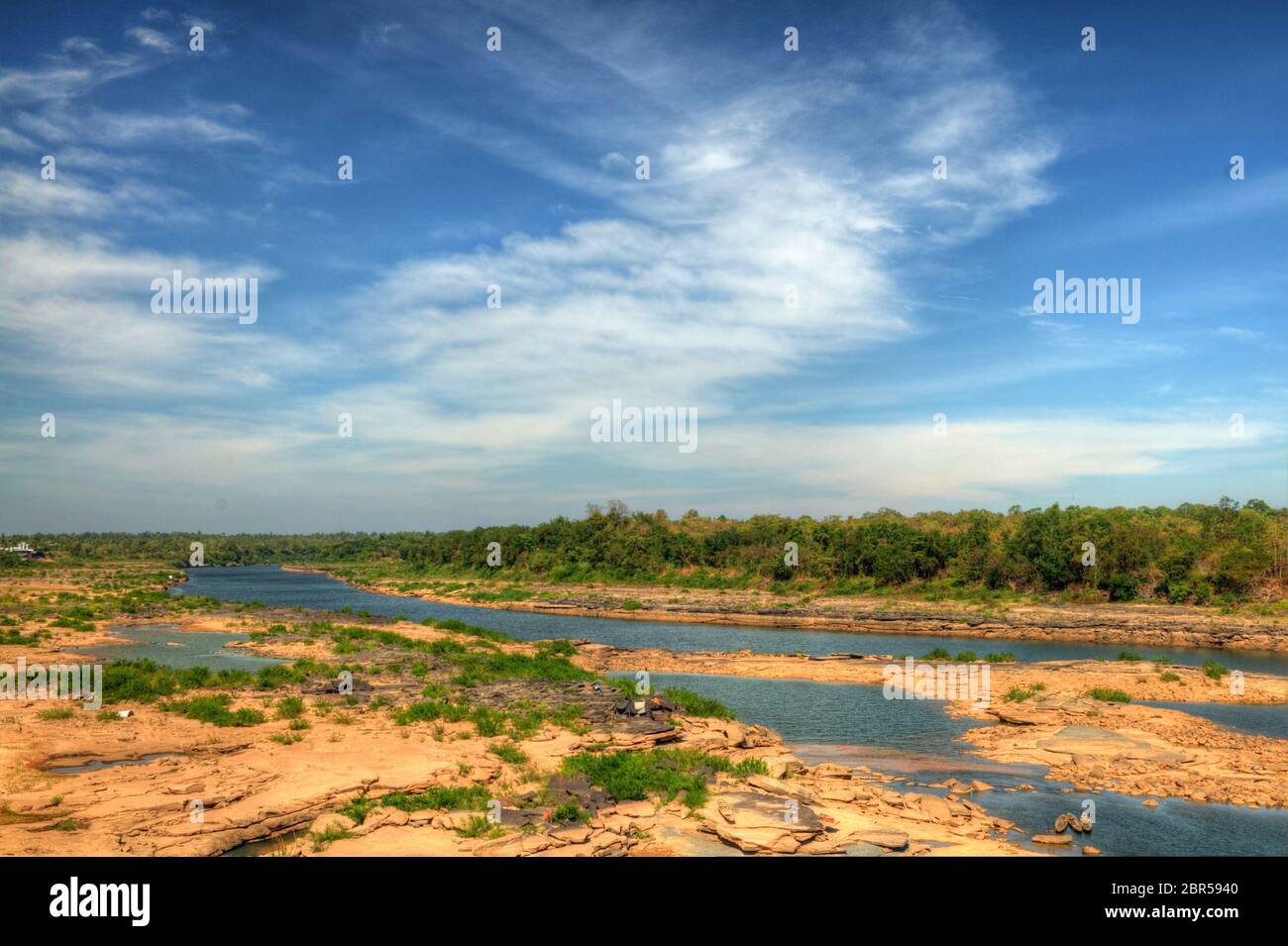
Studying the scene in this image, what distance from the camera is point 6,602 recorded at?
2375 inches

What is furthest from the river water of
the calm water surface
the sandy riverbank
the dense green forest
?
the dense green forest

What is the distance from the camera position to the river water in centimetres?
1728

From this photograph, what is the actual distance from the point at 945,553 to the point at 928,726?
54924mm

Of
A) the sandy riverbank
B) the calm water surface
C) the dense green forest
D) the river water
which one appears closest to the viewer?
the river water

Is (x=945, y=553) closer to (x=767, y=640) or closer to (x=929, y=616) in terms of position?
(x=929, y=616)

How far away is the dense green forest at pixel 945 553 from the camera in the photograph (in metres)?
65.3

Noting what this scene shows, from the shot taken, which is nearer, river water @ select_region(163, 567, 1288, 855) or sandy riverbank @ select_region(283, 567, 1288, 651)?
river water @ select_region(163, 567, 1288, 855)

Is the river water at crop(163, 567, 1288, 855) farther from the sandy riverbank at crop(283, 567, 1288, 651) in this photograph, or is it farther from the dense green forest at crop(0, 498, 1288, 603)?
the dense green forest at crop(0, 498, 1288, 603)

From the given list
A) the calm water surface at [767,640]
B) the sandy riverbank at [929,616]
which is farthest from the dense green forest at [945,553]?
the calm water surface at [767,640]

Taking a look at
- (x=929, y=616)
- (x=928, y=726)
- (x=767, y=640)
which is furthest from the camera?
(x=929, y=616)

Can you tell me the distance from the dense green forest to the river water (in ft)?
64.6

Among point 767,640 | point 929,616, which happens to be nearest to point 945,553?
point 929,616

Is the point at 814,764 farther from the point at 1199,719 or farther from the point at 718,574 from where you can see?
the point at 718,574

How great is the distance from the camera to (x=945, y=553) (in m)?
78.9
